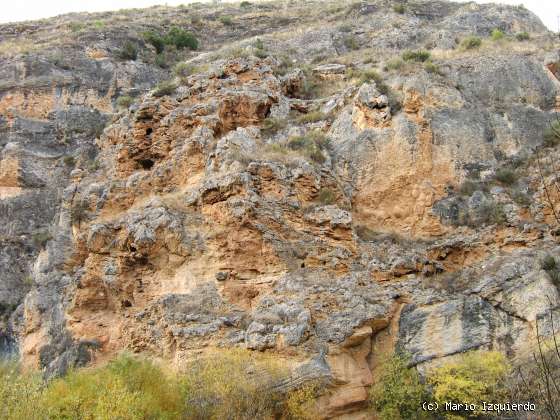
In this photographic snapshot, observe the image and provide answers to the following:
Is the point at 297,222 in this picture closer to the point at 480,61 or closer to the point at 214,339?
the point at 214,339

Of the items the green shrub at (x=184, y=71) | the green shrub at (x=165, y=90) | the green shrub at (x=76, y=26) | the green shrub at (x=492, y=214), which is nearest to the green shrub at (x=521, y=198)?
the green shrub at (x=492, y=214)

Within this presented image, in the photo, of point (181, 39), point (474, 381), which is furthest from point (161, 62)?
point (474, 381)

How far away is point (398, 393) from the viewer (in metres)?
15.5

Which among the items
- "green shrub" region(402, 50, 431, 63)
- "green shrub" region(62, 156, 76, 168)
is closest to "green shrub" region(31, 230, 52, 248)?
"green shrub" region(62, 156, 76, 168)

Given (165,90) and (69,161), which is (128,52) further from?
(165,90)

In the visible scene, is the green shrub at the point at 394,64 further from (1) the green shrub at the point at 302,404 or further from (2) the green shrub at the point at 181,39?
(2) the green shrub at the point at 181,39

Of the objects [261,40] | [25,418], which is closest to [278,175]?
[25,418]

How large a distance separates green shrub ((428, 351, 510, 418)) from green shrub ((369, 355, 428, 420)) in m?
0.50

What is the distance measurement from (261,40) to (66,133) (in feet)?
40.4

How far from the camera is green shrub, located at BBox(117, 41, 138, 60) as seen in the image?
3528 centimetres

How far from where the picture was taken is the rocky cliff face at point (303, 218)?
1653 centimetres

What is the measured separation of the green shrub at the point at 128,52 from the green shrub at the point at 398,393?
83.4 feet

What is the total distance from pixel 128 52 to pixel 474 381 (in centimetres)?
2761

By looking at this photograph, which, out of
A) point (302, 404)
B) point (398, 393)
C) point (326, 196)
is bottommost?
point (398, 393)
